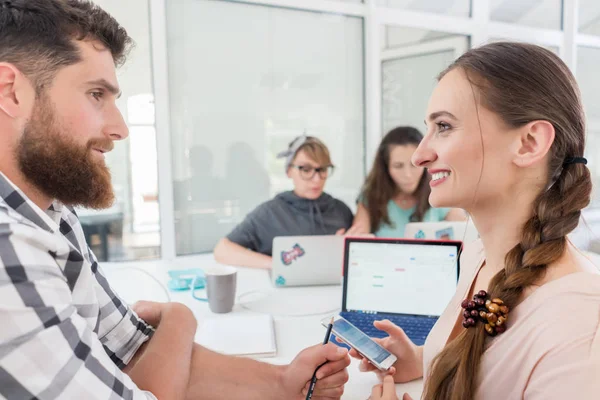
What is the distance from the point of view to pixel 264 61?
3.36 m

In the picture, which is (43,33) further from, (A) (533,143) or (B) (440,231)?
(B) (440,231)

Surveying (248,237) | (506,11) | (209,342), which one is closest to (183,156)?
(248,237)

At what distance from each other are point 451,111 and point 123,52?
0.77 m

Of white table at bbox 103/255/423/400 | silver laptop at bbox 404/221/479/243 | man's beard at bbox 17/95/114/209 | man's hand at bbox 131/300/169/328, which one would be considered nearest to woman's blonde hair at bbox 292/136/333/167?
white table at bbox 103/255/423/400

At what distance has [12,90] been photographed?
80cm

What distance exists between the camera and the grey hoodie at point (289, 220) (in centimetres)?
259

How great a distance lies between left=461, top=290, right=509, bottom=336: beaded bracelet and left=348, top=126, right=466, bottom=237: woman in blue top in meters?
1.68

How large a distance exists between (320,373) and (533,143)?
687 millimetres

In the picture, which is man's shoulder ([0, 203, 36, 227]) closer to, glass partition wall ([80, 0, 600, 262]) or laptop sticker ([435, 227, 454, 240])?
laptop sticker ([435, 227, 454, 240])

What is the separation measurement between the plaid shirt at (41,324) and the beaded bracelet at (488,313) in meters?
0.63

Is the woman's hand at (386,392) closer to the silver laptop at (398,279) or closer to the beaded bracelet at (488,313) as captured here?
the beaded bracelet at (488,313)

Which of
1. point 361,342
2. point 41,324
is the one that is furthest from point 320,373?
point 41,324

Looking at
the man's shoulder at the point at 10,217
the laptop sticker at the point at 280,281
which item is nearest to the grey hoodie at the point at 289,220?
the laptop sticker at the point at 280,281

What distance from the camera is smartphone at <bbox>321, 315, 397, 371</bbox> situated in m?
1.04
